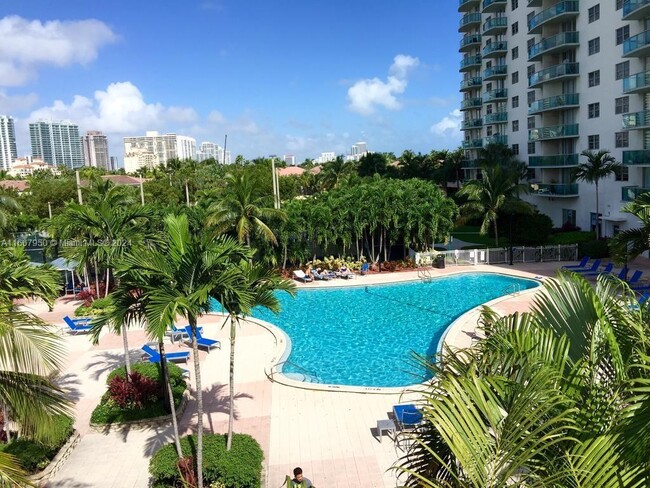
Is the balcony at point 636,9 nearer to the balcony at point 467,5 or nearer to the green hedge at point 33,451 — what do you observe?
the balcony at point 467,5

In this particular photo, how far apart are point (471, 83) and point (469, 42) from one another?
14.0 feet

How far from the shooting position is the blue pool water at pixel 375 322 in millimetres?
17141

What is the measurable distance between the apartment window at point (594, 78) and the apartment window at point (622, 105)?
106 inches

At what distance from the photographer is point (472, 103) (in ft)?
178

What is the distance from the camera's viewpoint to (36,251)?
3198 cm

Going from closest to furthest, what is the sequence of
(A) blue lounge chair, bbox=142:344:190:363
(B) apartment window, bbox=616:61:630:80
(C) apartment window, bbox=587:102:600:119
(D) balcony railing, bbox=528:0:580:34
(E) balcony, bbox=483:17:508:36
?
(A) blue lounge chair, bbox=142:344:190:363, (B) apartment window, bbox=616:61:630:80, (C) apartment window, bbox=587:102:600:119, (D) balcony railing, bbox=528:0:580:34, (E) balcony, bbox=483:17:508:36

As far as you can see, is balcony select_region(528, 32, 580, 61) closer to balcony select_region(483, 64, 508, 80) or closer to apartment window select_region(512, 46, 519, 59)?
apartment window select_region(512, 46, 519, 59)

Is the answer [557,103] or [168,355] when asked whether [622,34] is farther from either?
[168,355]

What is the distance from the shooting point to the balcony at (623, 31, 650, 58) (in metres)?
28.6

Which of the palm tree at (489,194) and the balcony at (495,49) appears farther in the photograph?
the balcony at (495,49)

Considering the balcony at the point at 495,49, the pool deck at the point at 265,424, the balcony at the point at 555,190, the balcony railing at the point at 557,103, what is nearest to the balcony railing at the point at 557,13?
the balcony railing at the point at 557,103

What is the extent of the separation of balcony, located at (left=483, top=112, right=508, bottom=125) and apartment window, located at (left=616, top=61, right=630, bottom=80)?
50.1ft

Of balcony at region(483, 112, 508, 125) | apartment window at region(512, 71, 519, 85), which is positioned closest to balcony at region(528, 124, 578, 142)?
balcony at region(483, 112, 508, 125)

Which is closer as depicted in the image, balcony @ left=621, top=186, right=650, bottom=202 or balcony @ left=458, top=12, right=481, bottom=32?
balcony @ left=621, top=186, right=650, bottom=202
